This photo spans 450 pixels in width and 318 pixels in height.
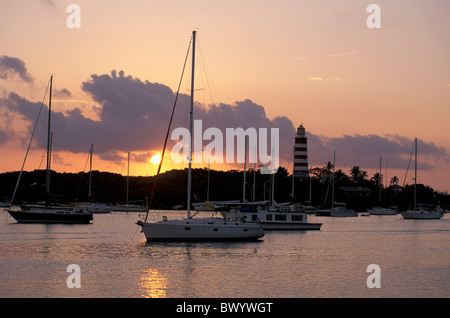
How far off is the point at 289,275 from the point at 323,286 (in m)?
4.60

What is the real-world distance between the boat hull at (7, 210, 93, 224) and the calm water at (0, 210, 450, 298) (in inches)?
600

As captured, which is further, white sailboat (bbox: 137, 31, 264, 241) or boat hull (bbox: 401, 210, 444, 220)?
boat hull (bbox: 401, 210, 444, 220)

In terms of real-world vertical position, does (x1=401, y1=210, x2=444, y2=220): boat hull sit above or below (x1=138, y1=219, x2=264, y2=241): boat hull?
below

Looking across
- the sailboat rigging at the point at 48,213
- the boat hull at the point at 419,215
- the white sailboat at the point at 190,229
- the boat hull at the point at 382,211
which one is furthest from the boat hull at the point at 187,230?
the boat hull at the point at 382,211

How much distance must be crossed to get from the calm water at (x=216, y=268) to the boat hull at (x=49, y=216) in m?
15.2

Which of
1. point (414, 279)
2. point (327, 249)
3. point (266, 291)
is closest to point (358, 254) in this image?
point (327, 249)

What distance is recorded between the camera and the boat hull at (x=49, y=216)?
84.0m

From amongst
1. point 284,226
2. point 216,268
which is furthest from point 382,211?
point 216,268

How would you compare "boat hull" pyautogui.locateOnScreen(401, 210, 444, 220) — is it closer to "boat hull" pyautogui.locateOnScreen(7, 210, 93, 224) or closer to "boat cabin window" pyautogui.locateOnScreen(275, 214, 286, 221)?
"boat cabin window" pyautogui.locateOnScreen(275, 214, 286, 221)

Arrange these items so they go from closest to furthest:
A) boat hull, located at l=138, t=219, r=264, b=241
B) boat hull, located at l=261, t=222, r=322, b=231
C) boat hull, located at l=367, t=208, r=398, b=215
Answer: boat hull, located at l=138, t=219, r=264, b=241, boat hull, located at l=261, t=222, r=322, b=231, boat hull, located at l=367, t=208, r=398, b=215

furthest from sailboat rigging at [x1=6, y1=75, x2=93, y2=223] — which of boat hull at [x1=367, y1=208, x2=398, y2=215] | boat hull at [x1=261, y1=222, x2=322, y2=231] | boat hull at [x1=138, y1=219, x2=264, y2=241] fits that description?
boat hull at [x1=367, y1=208, x2=398, y2=215]

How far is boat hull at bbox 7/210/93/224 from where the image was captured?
3307 inches
